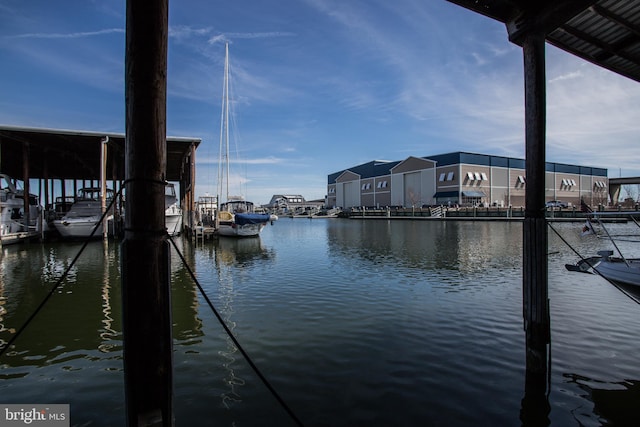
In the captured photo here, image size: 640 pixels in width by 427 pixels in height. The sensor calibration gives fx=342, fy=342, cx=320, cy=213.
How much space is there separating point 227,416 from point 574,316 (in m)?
8.37

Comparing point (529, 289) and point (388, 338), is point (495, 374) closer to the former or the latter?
point (529, 289)

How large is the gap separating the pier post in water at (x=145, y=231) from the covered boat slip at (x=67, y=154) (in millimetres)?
24857

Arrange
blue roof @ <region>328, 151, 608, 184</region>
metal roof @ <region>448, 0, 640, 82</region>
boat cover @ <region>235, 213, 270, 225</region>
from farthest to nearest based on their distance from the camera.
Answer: blue roof @ <region>328, 151, 608, 184</region>, boat cover @ <region>235, 213, 270, 225</region>, metal roof @ <region>448, 0, 640, 82</region>

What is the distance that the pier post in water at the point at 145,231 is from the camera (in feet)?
9.59

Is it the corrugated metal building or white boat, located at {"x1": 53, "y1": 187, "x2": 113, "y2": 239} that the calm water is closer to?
white boat, located at {"x1": 53, "y1": 187, "x2": 113, "y2": 239}

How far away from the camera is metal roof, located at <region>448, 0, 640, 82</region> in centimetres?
492

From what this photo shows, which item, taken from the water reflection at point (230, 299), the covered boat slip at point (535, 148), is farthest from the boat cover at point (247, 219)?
the covered boat slip at point (535, 148)

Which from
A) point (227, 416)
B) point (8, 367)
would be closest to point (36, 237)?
point (8, 367)

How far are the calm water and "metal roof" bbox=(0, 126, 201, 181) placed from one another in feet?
50.9

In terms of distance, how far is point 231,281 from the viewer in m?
13.1

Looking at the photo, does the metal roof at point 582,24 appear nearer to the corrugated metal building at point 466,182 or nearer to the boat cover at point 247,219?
the boat cover at point 247,219

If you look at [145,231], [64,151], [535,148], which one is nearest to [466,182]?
[64,151]

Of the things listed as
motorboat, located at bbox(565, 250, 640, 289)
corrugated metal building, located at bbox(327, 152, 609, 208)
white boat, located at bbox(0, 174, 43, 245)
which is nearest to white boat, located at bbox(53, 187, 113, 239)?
white boat, located at bbox(0, 174, 43, 245)

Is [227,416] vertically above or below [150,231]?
below
